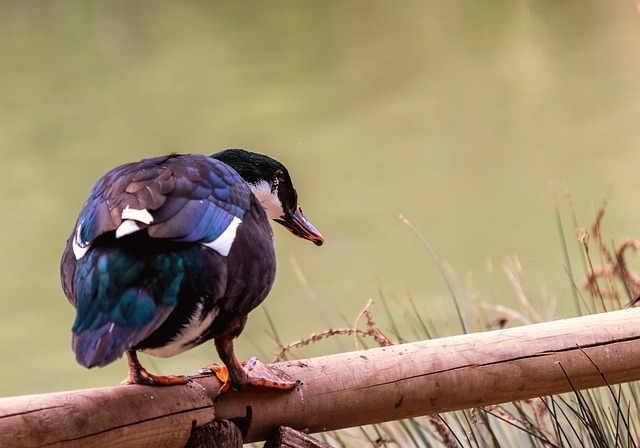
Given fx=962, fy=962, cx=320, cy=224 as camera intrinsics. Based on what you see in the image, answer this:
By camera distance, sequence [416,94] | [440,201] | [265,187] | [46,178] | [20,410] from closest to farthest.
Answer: [20,410] < [265,187] < [440,201] < [46,178] < [416,94]

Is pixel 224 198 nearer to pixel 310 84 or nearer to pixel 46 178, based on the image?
pixel 46 178

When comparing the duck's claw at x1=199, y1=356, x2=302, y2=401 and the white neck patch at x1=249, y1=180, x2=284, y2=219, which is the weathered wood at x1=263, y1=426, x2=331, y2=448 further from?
the white neck patch at x1=249, y1=180, x2=284, y2=219

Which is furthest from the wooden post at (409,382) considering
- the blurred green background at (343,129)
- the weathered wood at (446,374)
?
the blurred green background at (343,129)

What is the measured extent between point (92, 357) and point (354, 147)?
5307mm

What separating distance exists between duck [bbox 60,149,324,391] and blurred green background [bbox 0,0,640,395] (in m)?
2.07

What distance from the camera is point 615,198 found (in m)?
5.30

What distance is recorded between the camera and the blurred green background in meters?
4.93

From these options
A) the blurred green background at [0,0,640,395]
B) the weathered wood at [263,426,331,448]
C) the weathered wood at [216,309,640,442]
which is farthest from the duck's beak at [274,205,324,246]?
the blurred green background at [0,0,640,395]

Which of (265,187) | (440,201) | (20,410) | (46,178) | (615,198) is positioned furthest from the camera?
(46,178)

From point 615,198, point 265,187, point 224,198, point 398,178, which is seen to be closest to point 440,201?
point 398,178

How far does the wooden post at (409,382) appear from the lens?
142cm

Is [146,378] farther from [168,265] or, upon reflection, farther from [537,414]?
[537,414]

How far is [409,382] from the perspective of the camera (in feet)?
4.99

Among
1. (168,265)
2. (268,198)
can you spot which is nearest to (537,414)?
(268,198)
